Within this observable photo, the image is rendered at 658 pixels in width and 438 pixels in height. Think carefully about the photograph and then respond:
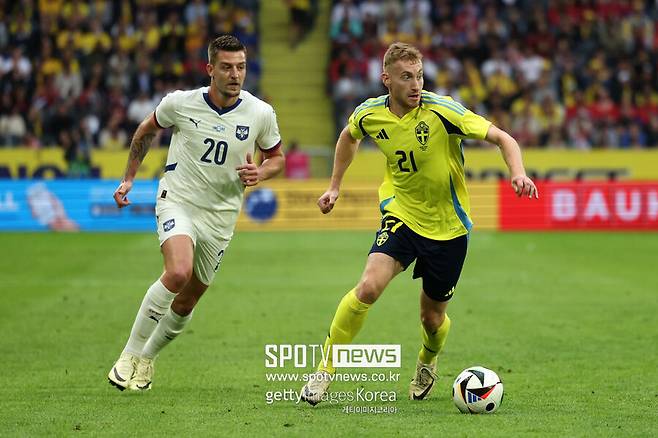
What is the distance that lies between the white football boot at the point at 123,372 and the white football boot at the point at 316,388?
1.40m

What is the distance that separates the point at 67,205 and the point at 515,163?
60.6 ft

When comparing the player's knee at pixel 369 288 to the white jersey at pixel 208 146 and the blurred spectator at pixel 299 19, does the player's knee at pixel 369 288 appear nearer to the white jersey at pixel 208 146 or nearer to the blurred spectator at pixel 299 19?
the white jersey at pixel 208 146

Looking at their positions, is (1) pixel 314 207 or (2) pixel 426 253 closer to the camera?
(2) pixel 426 253

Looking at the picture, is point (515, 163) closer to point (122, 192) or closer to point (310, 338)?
point (122, 192)

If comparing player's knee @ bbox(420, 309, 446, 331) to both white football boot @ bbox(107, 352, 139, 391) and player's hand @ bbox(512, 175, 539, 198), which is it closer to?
player's hand @ bbox(512, 175, 539, 198)

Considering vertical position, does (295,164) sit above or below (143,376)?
below

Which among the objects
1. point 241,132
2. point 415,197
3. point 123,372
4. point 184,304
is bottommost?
point 123,372

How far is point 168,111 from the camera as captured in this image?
878 centimetres

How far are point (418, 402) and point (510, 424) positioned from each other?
42.0 inches

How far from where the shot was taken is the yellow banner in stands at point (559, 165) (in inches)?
1063

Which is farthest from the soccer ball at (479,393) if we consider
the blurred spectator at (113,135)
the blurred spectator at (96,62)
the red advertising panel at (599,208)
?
the blurred spectator at (113,135)

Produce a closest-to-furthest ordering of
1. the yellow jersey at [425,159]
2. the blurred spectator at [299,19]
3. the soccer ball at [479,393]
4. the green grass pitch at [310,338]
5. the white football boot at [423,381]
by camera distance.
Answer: the green grass pitch at [310,338] < the soccer ball at [479,393] < the yellow jersey at [425,159] < the white football boot at [423,381] < the blurred spectator at [299,19]

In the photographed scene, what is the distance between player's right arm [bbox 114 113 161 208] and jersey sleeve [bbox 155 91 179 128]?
0.27 feet

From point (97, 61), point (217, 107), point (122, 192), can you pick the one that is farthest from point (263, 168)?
point (97, 61)
